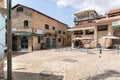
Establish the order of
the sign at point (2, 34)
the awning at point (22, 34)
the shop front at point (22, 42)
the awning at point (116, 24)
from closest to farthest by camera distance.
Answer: the sign at point (2, 34) < the awning at point (116, 24) < the awning at point (22, 34) < the shop front at point (22, 42)

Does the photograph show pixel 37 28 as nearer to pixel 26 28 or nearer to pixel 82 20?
pixel 26 28

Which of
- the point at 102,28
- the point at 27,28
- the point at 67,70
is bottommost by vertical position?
the point at 67,70

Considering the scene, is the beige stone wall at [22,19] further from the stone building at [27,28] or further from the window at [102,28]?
the window at [102,28]

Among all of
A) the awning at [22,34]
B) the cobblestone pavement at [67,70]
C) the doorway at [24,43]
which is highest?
the awning at [22,34]

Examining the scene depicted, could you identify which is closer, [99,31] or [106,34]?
[106,34]

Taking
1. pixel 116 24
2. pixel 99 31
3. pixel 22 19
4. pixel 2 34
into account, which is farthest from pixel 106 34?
pixel 2 34

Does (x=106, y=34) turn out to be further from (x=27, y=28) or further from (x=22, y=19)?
(x=22, y=19)

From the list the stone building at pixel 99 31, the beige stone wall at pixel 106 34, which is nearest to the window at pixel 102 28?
the stone building at pixel 99 31

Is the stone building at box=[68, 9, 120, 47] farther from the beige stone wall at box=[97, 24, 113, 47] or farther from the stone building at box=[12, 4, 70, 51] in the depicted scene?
the stone building at box=[12, 4, 70, 51]

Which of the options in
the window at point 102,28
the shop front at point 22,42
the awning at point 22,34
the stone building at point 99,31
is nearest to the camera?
the awning at point 22,34

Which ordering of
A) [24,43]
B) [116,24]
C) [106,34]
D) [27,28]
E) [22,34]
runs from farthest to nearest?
[106,34] → [27,28] → [24,43] → [22,34] → [116,24]

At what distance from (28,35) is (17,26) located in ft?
10.7

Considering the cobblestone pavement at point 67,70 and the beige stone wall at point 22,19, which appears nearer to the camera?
the cobblestone pavement at point 67,70

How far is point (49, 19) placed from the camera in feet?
102
